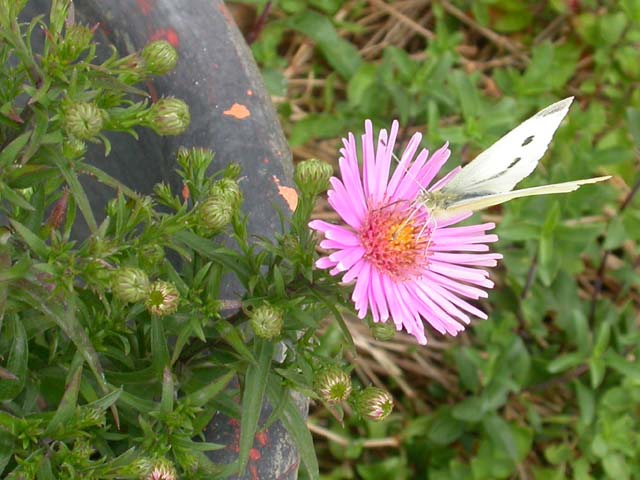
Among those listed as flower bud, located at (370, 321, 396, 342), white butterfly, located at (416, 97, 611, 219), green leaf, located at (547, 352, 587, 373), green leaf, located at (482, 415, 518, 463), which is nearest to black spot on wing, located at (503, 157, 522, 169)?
white butterfly, located at (416, 97, 611, 219)

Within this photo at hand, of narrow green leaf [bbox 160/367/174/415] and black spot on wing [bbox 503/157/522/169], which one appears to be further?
black spot on wing [bbox 503/157/522/169]

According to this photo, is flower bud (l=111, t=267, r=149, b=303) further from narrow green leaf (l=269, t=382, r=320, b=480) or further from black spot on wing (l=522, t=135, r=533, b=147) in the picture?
black spot on wing (l=522, t=135, r=533, b=147)

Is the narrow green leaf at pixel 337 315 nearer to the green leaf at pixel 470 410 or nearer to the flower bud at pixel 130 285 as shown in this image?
the flower bud at pixel 130 285

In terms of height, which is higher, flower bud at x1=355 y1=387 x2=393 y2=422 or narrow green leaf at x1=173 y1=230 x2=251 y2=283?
narrow green leaf at x1=173 y1=230 x2=251 y2=283

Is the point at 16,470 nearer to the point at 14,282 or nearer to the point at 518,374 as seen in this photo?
the point at 14,282

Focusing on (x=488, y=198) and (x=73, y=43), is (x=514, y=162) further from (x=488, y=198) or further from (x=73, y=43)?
(x=73, y=43)

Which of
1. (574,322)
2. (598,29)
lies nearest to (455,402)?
(574,322)

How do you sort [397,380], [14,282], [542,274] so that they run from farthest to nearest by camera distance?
[397,380]
[542,274]
[14,282]
